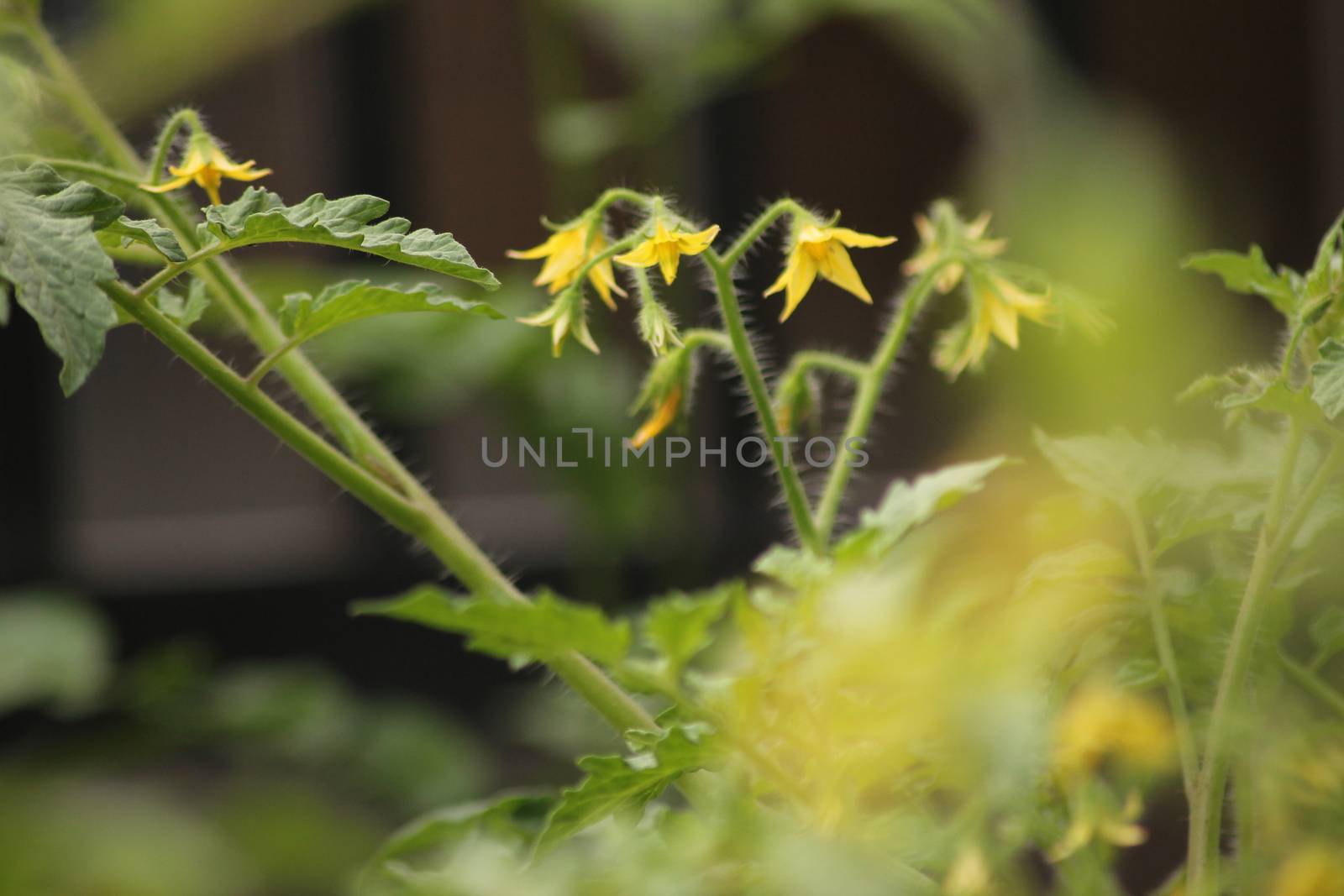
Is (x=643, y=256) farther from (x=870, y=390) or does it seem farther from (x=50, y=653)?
(x=50, y=653)

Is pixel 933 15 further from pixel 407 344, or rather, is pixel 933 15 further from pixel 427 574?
pixel 427 574

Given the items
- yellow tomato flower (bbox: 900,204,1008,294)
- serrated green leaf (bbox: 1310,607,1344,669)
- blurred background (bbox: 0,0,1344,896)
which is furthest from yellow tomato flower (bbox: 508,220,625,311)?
blurred background (bbox: 0,0,1344,896)

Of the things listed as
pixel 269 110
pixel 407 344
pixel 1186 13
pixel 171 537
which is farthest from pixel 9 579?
pixel 1186 13

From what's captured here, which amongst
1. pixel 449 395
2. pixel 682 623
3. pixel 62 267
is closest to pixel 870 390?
pixel 682 623

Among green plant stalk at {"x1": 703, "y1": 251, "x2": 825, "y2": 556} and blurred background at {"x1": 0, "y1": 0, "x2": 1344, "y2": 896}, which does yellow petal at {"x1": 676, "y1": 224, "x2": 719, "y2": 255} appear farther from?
blurred background at {"x1": 0, "y1": 0, "x2": 1344, "y2": 896}

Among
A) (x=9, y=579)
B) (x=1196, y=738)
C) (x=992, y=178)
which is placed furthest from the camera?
(x=9, y=579)
